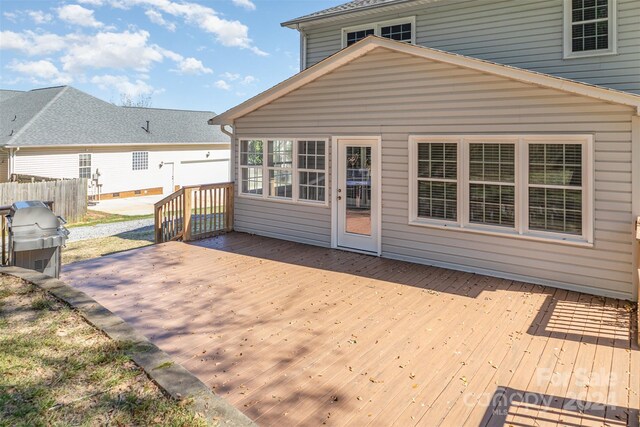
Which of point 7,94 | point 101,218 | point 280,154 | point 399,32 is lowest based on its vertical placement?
point 101,218

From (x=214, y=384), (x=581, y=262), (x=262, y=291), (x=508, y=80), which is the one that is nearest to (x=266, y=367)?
(x=214, y=384)

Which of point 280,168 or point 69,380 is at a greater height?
point 280,168

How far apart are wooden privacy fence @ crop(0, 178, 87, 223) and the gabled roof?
9126mm

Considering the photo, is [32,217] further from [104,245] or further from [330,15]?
[330,15]

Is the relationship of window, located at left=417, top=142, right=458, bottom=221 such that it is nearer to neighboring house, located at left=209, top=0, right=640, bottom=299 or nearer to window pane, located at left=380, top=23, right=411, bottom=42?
neighboring house, located at left=209, top=0, right=640, bottom=299

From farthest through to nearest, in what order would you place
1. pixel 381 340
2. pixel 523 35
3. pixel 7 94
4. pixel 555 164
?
pixel 7 94
pixel 523 35
pixel 555 164
pixel 381 340

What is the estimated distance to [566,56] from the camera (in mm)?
7910

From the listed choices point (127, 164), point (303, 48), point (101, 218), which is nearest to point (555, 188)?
point (303, 48)

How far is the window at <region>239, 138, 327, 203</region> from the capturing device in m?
8.99

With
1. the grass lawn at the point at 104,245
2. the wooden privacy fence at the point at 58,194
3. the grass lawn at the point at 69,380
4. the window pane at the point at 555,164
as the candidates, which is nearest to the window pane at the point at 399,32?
the window pane at the point at 555,164

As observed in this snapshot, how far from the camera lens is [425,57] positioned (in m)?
7.10

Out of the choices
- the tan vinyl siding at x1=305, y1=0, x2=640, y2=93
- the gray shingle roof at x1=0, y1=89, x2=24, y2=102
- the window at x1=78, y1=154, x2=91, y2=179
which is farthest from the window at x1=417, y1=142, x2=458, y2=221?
the gray shingle roof at x1=0, y1=89, x2=24, y2=102

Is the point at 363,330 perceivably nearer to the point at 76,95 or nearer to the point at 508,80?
the point at 508,80

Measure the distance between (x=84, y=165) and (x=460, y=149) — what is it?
809 inches
